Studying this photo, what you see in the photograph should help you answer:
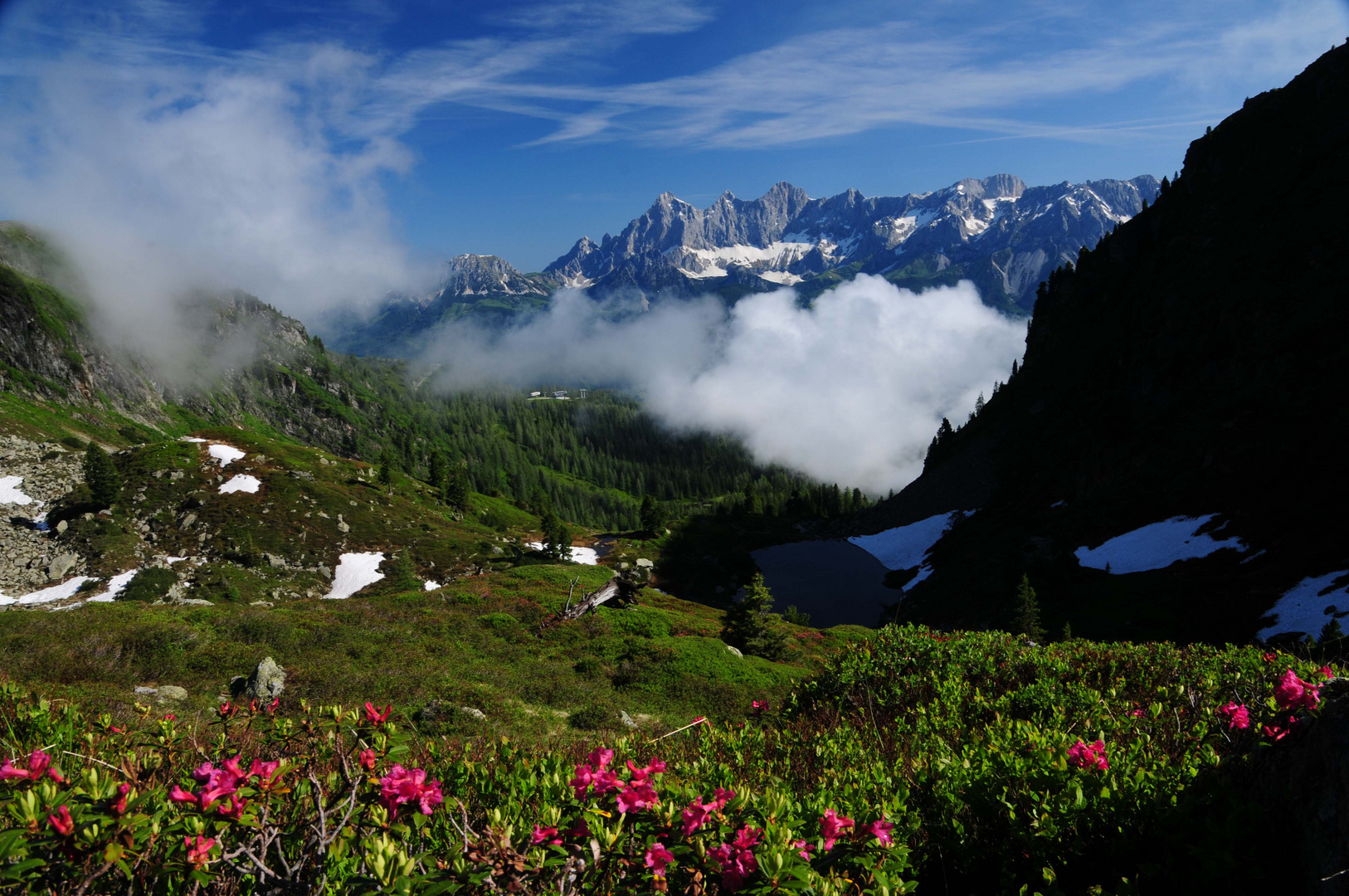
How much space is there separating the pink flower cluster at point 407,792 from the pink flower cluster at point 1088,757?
18.6 ft

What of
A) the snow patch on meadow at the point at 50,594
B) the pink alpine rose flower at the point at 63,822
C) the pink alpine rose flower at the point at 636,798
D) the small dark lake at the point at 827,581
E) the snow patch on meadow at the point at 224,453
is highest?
the pink alpine rose flower at the point at 63,822

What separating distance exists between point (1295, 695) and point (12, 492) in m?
98.5

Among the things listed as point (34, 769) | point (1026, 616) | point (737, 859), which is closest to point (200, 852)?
point (34, 769)

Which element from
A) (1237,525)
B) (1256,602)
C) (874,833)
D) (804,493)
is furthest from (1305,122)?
(874,833)

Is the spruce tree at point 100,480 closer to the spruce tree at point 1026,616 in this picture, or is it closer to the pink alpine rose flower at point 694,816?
the pink alpine rose flower at point 694,816

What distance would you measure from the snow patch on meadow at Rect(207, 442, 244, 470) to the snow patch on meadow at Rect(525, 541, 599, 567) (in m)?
39.5

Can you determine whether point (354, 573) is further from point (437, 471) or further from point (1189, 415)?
point (1189, 415)

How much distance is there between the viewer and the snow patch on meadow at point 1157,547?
59.1m

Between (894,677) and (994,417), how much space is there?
484 ft

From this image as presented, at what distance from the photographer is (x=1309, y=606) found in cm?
3988

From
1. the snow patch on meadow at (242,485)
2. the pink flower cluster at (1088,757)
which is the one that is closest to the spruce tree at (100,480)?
the snow patch on meadow at (242,485)

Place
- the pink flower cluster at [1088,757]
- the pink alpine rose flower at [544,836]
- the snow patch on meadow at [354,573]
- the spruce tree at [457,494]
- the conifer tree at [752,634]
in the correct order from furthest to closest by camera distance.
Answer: the spruce tree at [457,494] < the snow patch on meadow at [354,573] < the conifer tree at [752,634] < the pink flower cluster at [1088,757] < the pink alpine rose flower at [544,836]

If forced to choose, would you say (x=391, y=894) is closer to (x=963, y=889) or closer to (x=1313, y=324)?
(x=963, y=889)

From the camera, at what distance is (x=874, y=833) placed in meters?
4.05
